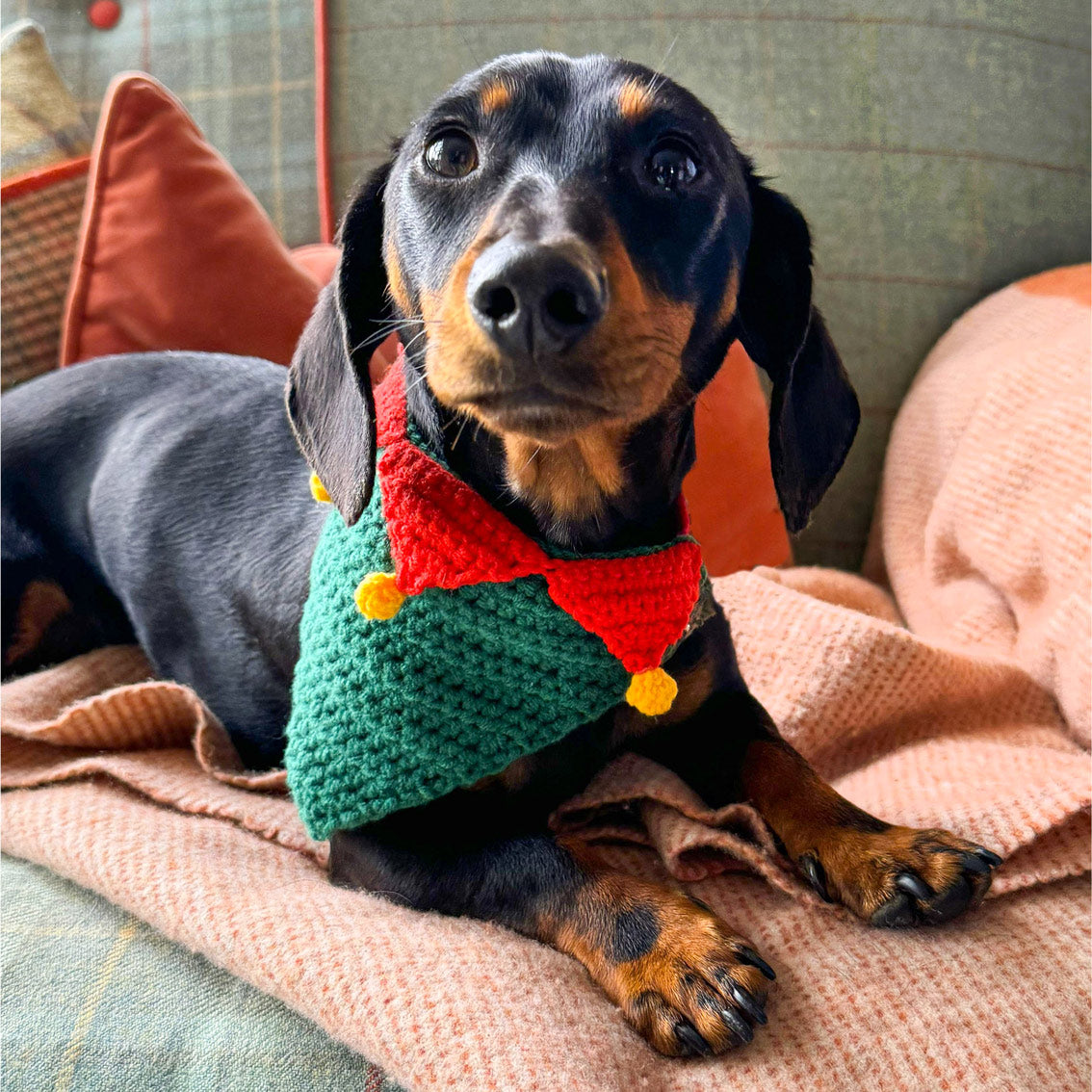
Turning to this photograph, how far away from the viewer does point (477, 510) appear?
1100mm

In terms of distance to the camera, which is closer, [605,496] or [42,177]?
[605,496]

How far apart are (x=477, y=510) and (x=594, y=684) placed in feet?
0.78

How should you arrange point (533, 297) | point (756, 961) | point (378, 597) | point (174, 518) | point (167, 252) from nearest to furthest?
point (533, 297) < point (756, 961) < point (378, 597) < point (174, 518) < point (167, 252)

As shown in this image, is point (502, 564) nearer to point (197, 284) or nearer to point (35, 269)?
point (197, 284)

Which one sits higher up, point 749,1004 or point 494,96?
point 494,96

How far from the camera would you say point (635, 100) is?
109 centimetres

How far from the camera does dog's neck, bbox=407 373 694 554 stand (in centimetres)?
114

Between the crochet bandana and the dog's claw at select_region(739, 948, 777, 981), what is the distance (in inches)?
10.3

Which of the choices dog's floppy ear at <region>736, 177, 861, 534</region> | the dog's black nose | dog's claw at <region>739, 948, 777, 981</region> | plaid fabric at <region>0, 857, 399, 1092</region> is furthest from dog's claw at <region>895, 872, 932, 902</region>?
the dog's black nose

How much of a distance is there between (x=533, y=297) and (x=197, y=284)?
128cm

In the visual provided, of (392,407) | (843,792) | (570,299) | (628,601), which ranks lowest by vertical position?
(843,792)

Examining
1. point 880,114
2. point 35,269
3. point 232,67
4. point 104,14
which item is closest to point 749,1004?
point 35,269

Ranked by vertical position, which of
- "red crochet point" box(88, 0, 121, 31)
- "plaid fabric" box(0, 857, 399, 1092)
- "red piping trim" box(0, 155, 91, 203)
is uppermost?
"red crochet point" box(88, 0, 121, 31)

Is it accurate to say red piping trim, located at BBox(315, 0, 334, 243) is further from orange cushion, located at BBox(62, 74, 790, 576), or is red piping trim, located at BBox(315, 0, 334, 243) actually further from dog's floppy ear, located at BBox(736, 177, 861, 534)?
dog's floppy ear, located at BBox(736, 177, 861, 534)
